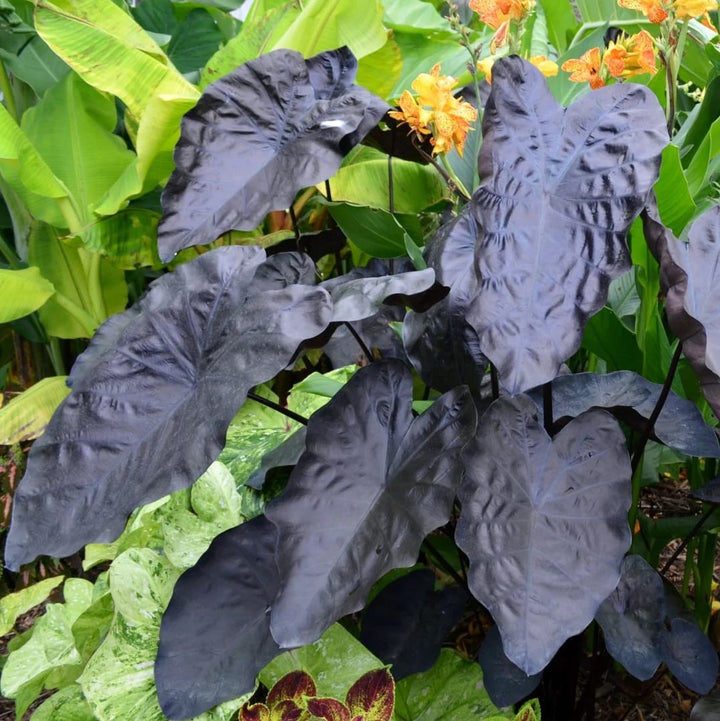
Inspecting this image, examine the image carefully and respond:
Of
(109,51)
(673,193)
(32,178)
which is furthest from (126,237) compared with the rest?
(673,193)

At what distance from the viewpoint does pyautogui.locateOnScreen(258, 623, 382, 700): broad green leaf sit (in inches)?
31.8

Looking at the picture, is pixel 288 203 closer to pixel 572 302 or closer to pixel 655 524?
pixel 572 302

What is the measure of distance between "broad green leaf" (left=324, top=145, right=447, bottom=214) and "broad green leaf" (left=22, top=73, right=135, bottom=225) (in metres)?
0.48

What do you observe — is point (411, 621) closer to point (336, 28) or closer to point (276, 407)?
point (276, 407)

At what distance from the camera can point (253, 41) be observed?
4.72 ft

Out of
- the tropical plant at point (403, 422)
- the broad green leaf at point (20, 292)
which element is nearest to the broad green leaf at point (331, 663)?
the tropical plant at point (403, 422)

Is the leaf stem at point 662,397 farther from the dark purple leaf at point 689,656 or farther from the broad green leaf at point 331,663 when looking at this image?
the broad green leaf at point 331,663

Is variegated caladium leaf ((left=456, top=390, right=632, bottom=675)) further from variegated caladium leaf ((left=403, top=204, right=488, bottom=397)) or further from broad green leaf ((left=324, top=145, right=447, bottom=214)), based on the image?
broad green leaf ((left=324, top=145, right=447, bottom=214))

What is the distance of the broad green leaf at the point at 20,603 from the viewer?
1.13m

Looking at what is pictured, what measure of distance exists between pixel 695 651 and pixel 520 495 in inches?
13.2

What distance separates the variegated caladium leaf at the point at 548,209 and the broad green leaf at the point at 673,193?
0.11m

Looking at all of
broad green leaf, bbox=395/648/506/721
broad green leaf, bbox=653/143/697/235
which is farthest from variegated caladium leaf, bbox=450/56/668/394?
broad green leaf, bbox=395/648/506/721

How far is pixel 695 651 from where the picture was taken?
30.8 inches

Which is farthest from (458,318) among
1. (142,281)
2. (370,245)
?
(142,281)
